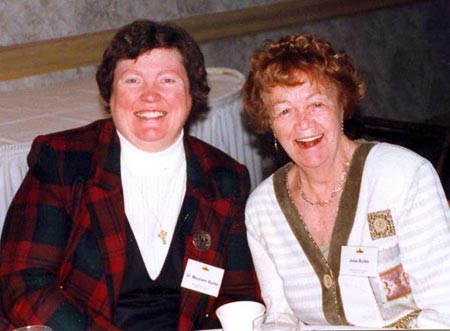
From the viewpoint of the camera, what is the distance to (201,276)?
8.32 feet

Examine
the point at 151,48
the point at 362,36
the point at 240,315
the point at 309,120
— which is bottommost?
the point at 240,315

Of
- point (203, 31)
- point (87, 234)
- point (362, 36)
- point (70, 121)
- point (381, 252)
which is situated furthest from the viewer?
point (362, 36)

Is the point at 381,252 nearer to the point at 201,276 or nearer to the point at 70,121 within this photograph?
the point at 201,276

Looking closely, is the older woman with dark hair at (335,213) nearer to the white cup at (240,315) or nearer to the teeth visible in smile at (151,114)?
the teeth visible in smile at (151,114)

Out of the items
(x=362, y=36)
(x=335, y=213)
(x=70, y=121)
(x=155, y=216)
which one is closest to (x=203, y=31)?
(x=362, y=36)

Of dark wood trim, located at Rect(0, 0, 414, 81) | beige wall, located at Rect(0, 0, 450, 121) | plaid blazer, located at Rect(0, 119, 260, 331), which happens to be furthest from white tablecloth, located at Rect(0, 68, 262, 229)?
plaid blazer, located at Rect(0, 119, 260, 331)

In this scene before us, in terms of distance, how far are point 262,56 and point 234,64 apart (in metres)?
3.92

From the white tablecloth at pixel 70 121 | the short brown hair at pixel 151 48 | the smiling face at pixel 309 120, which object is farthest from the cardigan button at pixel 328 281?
the white tablecloth at pixel 70 121

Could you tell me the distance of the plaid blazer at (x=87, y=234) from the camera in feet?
7.82

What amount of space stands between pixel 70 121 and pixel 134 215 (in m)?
1.45

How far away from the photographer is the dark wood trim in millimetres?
5215

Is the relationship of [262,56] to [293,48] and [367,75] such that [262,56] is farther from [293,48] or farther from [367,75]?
[367,75]

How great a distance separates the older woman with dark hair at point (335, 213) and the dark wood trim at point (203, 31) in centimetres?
305

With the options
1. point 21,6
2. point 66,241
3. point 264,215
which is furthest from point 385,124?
point 21,6
